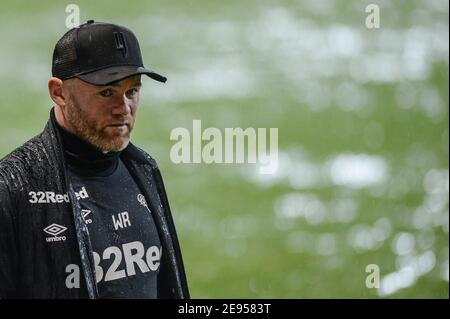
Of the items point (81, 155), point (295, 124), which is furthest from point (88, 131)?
point (295, 124)

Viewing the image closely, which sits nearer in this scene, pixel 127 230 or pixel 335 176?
pixel 127 230

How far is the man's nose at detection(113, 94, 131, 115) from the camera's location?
7.25ft

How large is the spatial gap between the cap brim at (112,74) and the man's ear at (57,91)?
0.08m

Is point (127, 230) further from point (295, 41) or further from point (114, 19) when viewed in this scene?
point (295, 41)

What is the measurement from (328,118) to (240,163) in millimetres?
658

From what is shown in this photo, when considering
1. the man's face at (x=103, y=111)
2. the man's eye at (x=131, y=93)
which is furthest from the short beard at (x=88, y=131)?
the man's eye at (x=131, y=93)

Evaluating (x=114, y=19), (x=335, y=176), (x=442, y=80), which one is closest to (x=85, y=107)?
(x=114, y=19)

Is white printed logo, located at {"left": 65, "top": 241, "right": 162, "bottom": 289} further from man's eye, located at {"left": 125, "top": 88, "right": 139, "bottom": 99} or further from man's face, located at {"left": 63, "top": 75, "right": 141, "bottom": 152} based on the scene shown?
man's eye, located at {"left": 125, "top": 88, "right": 139, "bottom": 99}

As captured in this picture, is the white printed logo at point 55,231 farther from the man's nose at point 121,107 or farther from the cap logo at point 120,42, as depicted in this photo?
the cap logo at point 120,42

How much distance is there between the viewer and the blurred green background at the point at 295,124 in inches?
143

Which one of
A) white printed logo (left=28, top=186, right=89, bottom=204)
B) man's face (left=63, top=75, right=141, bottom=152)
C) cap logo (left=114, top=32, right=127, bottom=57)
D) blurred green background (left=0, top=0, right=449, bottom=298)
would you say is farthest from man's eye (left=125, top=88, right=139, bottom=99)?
blurred green background (left=0, top=0, right=449, bottom=298)

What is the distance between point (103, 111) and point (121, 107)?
48 mm
